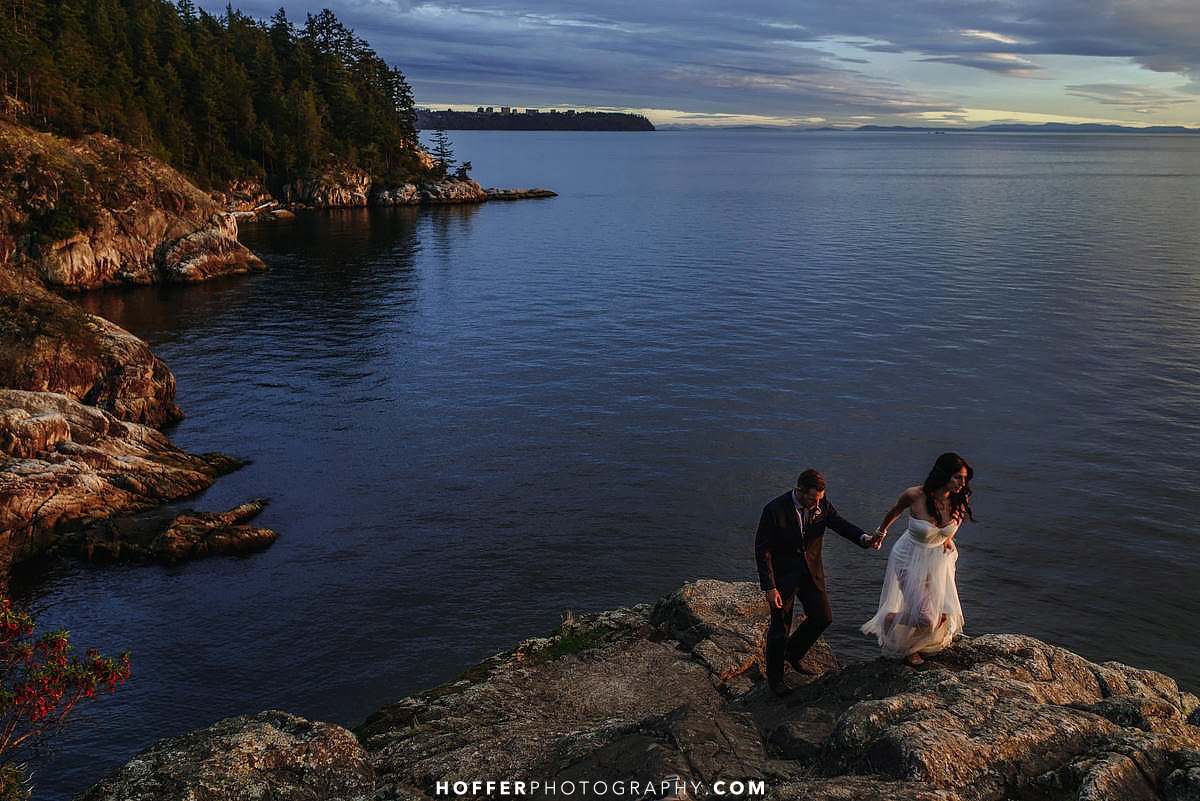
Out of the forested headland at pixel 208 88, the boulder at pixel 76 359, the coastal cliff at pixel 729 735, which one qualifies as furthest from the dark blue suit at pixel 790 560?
the forested headland at pixel 208 88

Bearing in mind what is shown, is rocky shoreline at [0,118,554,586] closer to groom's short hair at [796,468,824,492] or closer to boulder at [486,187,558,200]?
groom's short hair at [796,468,824,492]

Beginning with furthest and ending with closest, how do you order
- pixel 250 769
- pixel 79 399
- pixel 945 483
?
pixel 79 399 → pixel 945 483 → pixel 250 769

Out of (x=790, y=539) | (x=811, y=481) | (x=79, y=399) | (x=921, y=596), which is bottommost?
(x=79, y=399)

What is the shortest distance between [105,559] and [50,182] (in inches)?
1828

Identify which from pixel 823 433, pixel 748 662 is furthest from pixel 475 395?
pixel 748 662

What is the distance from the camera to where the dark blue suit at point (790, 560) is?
1134cm

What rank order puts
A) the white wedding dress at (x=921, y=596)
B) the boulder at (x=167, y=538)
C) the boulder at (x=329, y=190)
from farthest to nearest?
the boulder at (x=329, y=190)
the boulder at (x=167, y=538)
the white wedding dress at (x=921, y=596)

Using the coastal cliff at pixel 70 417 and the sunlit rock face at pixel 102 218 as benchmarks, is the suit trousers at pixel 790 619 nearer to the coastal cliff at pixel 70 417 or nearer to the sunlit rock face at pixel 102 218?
the coastal cliff at pixel 70 417

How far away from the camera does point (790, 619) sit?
11688mm

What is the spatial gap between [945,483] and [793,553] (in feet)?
7.46

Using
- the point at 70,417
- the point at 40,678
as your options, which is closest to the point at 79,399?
the point at 70,417

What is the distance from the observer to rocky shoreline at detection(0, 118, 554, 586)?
81.4 ft

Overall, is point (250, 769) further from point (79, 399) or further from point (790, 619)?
point (79, 399)

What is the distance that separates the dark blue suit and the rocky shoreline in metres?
19.1
